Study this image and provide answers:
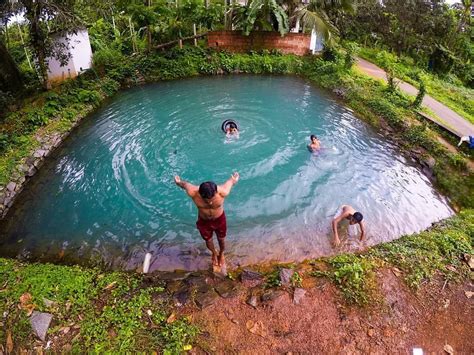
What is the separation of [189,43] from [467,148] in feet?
50.5

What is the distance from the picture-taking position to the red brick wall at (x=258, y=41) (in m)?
17.9

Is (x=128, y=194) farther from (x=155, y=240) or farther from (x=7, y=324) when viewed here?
(x=7, y=324)

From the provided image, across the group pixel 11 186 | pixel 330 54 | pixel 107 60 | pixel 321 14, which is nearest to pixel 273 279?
pixel 11 186

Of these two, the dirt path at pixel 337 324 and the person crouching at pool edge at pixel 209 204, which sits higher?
the person crouching at pool edge at pixel 209 204

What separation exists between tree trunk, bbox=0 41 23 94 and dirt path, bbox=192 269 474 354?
1265 centimetres

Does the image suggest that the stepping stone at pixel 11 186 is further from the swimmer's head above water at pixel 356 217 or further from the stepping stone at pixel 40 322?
the swimmer's head above water at pixel 356 217

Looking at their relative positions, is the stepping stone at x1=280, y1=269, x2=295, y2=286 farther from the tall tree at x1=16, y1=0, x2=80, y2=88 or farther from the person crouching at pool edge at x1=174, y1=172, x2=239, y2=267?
the tall tree at x1=16, y1=0, x2=80, y2=88

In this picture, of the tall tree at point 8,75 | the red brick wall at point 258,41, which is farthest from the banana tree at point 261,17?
the tall tree at point 8,75

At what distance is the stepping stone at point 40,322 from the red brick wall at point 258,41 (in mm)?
16863

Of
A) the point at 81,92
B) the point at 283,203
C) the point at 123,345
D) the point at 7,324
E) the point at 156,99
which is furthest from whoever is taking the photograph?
the point at 156,99

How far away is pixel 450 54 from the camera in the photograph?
61.2ft

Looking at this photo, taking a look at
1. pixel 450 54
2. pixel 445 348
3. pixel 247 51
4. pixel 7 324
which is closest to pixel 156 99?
pixel 247 51

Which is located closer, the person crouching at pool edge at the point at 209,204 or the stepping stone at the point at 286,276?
the person crouching at pool edge at the point at 209,204

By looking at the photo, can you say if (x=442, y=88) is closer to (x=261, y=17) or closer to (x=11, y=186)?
(x=261, y=17)
